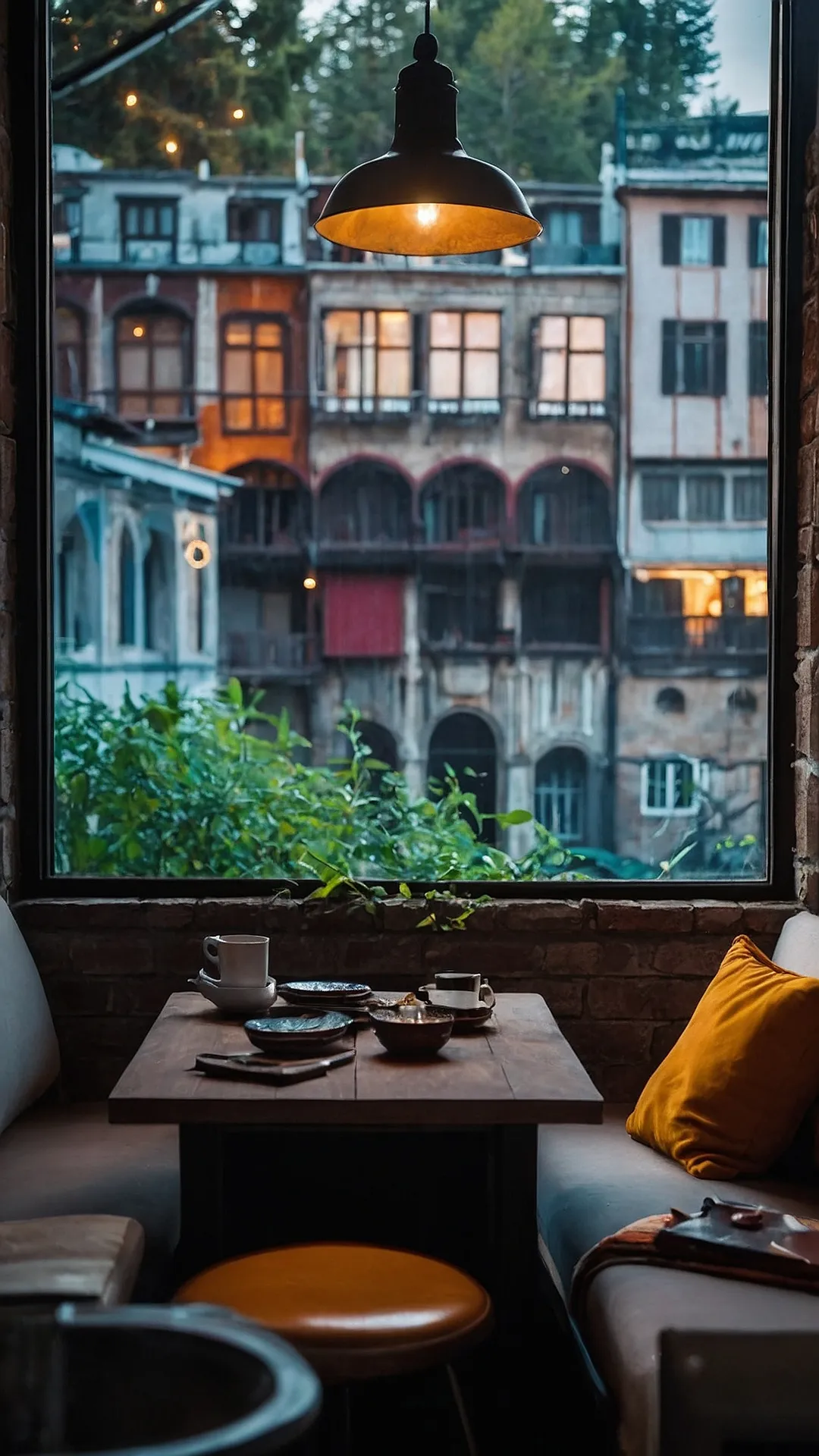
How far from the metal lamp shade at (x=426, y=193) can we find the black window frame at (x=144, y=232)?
100cm

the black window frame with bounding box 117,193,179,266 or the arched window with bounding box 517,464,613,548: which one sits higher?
the black window frame with bounding box 117,193,179,266

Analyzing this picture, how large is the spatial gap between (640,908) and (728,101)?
1973 mm

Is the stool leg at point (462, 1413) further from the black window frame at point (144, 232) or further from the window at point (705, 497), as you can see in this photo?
the black window frame at point (144, 232)

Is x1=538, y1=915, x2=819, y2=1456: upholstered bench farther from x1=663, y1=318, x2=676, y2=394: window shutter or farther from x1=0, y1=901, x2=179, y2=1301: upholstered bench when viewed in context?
x1=663, y1=318, x2=676, y2=394: window shutter

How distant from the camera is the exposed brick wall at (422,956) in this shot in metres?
3.49

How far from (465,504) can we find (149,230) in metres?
1.03

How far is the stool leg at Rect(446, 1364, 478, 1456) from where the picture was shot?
8.45 ft

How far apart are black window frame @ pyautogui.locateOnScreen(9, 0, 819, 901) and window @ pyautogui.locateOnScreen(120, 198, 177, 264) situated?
0.61ft

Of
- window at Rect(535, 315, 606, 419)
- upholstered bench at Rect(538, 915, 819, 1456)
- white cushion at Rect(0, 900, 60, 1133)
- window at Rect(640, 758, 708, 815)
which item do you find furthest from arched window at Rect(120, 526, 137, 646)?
upholstered bench at Rect(538, 915, 819, 1456)

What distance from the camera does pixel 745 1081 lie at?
8.91ft

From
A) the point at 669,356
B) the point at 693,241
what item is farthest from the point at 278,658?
the point at 693,241

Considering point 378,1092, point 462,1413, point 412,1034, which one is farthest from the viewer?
point 462,1413

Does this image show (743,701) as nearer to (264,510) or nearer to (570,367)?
(570,367)

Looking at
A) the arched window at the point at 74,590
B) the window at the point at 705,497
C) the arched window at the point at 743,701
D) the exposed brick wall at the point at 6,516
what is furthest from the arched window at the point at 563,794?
the exposed brick wall at the point at 6,516
